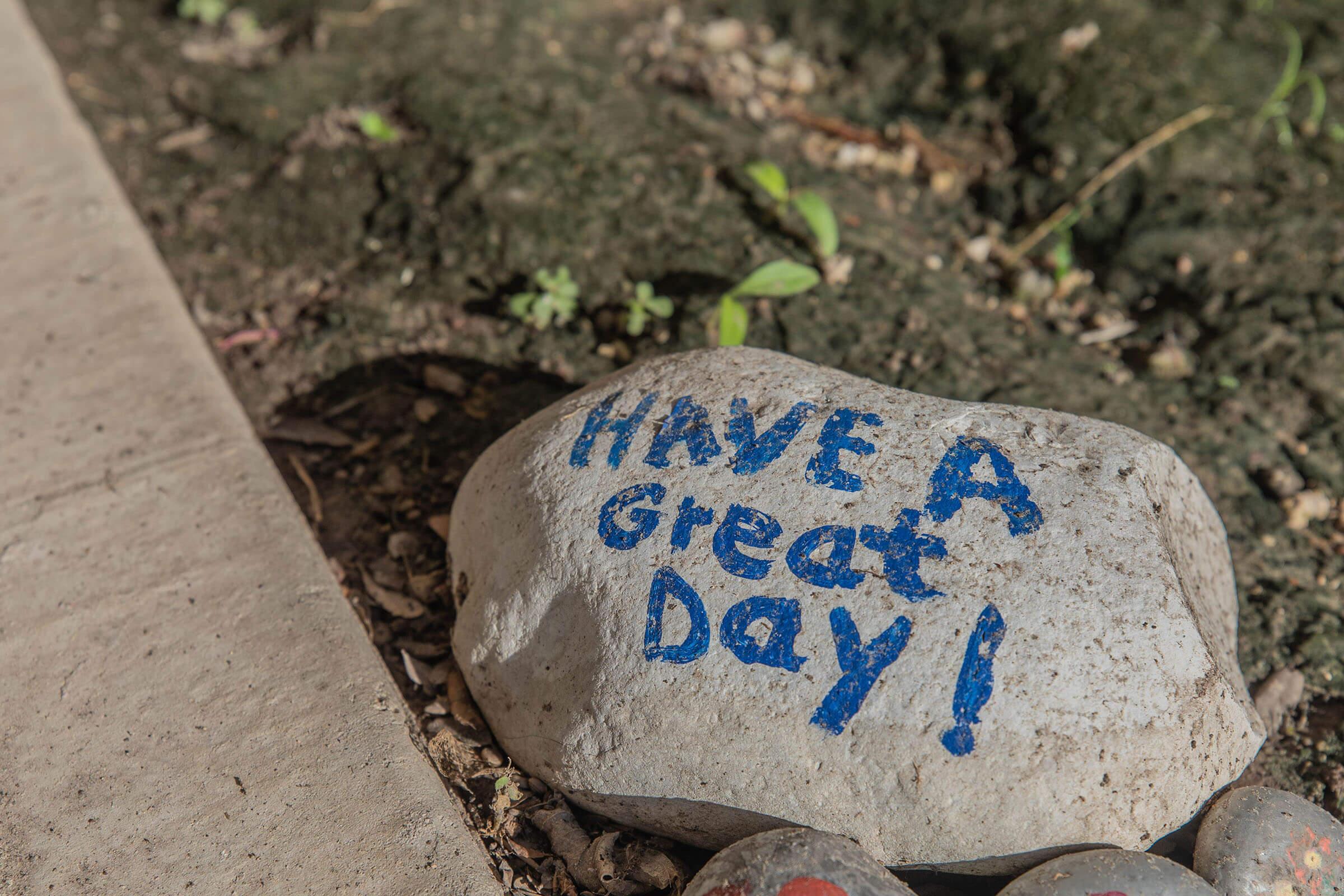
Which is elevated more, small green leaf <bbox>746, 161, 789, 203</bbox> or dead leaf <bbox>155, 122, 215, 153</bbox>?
small green leaf <bbox>746, 161, 789, 203</bbox>

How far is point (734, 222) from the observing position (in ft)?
9.45

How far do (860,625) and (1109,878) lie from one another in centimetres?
52

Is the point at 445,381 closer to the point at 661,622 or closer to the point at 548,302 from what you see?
the point at 548,302

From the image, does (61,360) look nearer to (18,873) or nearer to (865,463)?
(18,873)

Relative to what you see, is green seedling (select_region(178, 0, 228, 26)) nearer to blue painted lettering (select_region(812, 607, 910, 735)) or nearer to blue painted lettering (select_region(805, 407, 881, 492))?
blue painted lettering (select_region(805, 407, 881, 492))

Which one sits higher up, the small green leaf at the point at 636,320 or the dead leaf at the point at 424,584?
the small green leaf at the point at 636,320

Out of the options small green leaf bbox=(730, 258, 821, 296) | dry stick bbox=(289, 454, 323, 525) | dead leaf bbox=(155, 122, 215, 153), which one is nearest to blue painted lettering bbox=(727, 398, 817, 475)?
small green leaf bbox=(730, 258, 821, 296)

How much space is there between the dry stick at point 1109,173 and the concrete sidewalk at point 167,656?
2266 millimetres

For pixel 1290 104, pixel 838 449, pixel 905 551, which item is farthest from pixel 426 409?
pixel 1290 104

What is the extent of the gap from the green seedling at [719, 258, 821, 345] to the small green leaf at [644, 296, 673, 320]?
140 mm

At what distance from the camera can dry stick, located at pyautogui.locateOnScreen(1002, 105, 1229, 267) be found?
3.03 meters

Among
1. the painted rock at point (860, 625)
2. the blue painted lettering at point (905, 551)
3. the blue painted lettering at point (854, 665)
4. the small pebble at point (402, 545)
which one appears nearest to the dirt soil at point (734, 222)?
the small pebble at point (402, 545)

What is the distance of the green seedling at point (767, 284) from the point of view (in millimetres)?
2463

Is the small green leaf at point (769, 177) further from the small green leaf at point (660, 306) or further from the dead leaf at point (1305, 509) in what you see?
the dead leaf at point (1305, 509)
